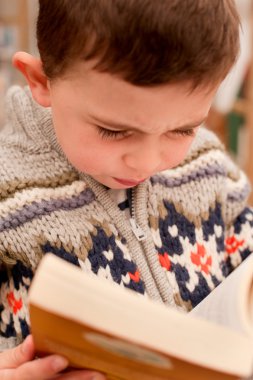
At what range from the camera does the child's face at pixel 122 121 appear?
64 cm

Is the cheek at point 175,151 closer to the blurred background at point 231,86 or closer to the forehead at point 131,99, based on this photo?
the forehead at point 131,99

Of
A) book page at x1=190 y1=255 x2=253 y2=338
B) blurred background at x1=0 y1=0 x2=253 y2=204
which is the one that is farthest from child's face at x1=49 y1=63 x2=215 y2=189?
blurred background at x1=0 y1=0 x2=253 y2=204

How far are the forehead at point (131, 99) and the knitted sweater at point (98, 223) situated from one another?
164 millimetres

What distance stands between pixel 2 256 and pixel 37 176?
0.12 m

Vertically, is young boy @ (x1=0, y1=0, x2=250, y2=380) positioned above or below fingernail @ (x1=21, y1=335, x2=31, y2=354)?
above

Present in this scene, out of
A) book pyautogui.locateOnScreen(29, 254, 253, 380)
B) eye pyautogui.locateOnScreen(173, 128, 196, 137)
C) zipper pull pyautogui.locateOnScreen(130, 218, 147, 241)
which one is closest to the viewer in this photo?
book pyautogui.locateOnScreen(29, 254, 253, 380)

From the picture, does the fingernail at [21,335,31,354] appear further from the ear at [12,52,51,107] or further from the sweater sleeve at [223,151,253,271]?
the sweater sleeve at [223,151,253,271]

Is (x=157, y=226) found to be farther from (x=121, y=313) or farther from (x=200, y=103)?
(x=121, y=313)

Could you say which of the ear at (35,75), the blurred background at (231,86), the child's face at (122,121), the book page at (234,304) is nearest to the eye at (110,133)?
the child's face at (122,121)

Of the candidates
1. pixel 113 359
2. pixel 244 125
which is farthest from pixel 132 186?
pixel 244 125

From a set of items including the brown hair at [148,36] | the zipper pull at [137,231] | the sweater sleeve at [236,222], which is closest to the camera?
the brown hair at [148,36]

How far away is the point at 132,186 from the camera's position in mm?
812

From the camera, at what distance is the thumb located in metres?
0.66

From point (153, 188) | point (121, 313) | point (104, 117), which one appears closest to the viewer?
point (121, 313)
